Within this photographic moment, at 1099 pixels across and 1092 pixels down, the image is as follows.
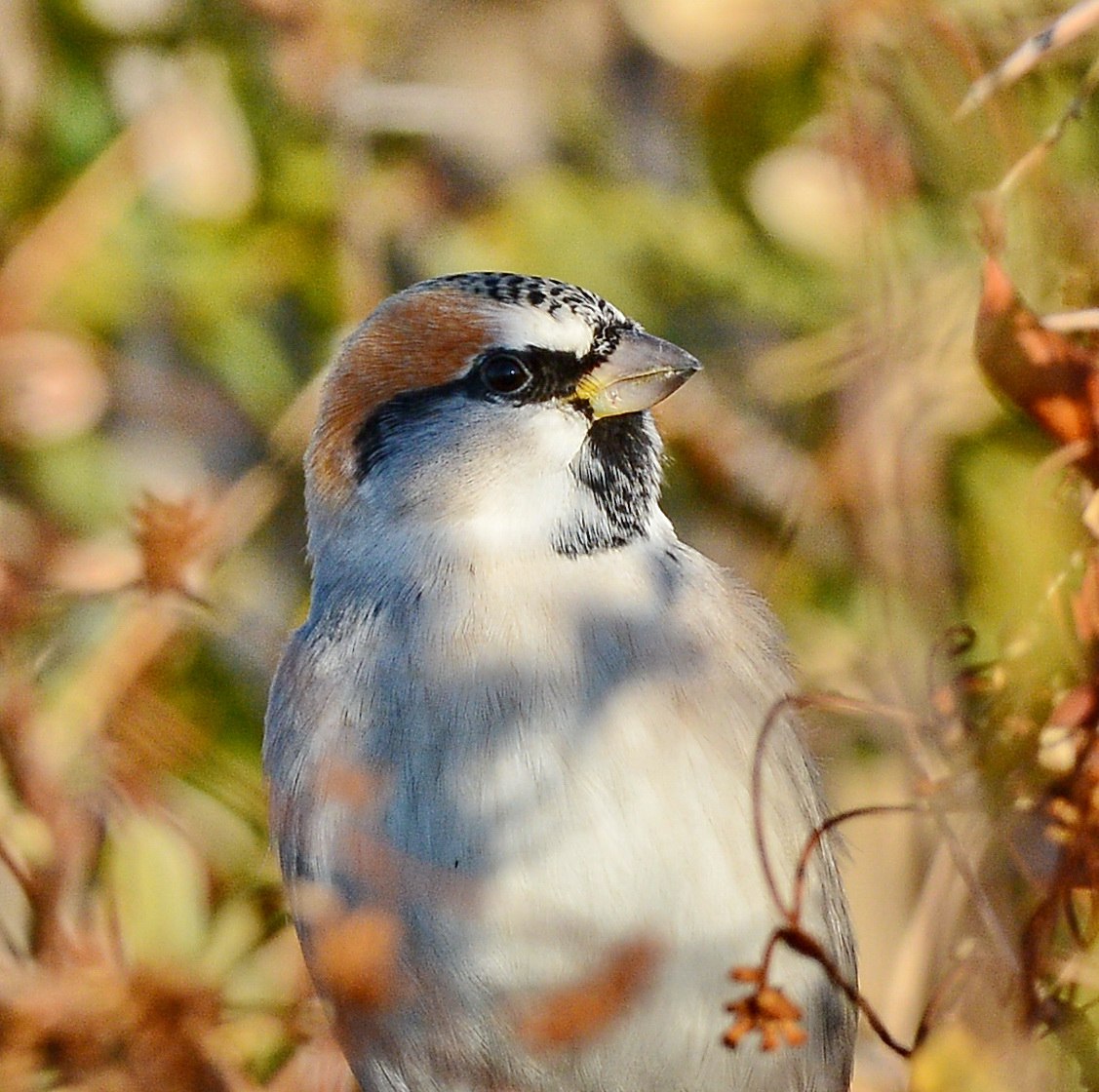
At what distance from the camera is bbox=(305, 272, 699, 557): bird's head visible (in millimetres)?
2404

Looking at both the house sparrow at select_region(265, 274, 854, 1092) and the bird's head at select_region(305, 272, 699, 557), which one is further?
the bird's head at select_region(305, 272, 699, 557)

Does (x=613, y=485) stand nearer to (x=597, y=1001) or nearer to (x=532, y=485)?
(x=532, y=485)

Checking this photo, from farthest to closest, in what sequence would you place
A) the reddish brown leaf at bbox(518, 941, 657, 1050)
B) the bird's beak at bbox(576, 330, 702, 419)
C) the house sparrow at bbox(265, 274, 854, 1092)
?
the bird's beak at bbox(576, 330, 702, 419) < the house sparrow at bbox(265, 274, 854, 1092) < the reddish brown leaf at bbox(518, 941, 657, 1050)

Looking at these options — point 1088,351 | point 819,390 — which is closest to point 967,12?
point 819,390

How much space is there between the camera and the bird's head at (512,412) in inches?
94.7

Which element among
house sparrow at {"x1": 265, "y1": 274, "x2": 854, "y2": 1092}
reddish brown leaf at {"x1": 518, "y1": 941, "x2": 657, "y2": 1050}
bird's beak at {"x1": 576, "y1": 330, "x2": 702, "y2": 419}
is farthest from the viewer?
bird's beak at {"x1": 576, "y1": 330, "x2": 702, "y2": 419}

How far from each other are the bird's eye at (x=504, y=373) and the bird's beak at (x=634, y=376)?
0.26 feet

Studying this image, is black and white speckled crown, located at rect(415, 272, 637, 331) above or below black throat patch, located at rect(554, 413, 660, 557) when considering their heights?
above

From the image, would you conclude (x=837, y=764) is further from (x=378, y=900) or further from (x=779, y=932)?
(x=779, y=932)

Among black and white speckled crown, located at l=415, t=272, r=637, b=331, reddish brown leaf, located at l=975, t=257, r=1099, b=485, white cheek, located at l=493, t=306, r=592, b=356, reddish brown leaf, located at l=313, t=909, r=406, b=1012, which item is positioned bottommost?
reddish brown leaf, located at l=313, t=909, r=406, b=1012

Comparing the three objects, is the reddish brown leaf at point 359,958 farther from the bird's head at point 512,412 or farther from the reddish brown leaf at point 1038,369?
the reddish brown leaf at point 1038,369

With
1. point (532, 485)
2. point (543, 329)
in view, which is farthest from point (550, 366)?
point (532, 485)

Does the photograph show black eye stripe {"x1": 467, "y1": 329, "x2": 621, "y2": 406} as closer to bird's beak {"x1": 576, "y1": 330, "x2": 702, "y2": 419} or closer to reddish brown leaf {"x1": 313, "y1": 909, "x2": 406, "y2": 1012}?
bird's beak {"x1": 576, "y1": 330, "x2": 702, "y2": 419}

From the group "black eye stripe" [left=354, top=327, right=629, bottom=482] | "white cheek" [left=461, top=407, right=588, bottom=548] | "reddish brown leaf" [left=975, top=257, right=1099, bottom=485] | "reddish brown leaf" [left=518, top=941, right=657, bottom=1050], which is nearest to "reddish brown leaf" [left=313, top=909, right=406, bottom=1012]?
"reddish brown leaf" [left=518, top=941, right=657, bottom=1050]
